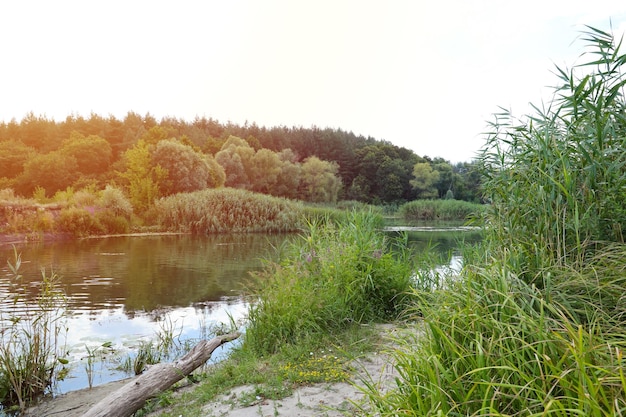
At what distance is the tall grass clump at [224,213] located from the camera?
65.3 feet

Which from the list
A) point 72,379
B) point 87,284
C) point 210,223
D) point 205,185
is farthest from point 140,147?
point 72,379

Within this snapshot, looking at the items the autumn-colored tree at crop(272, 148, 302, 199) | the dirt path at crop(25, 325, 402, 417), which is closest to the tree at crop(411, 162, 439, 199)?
the autumn-colored tree at crop(272, 148, 302, 199)

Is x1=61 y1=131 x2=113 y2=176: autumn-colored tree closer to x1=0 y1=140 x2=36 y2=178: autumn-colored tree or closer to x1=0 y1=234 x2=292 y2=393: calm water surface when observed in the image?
x1=0 y1=140 x2=36 y2=178: autumn-colored tree

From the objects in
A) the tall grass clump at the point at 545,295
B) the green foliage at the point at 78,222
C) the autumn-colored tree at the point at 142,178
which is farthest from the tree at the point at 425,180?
the tall grass clump at the point at 545,295

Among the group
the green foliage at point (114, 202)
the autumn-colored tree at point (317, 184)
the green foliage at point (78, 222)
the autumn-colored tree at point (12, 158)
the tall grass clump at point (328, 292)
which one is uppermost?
the autumn-colored tree at point (12, 158)

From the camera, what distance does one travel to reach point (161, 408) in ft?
11.2

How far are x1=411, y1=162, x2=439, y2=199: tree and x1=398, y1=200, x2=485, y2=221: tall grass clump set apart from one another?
7.36 metres

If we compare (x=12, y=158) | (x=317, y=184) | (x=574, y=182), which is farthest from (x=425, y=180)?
(x=574, y=182)

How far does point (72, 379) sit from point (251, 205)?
16.3m

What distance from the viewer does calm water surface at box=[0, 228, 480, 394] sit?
535 cm

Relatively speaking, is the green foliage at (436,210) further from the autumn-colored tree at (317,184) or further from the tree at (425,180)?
the tree at (425,180)

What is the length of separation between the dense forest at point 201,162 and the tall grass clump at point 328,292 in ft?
22.1

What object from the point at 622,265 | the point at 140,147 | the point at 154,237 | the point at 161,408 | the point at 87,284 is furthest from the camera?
the point at 140,147

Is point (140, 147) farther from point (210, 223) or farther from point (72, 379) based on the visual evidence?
point (72, 379)
